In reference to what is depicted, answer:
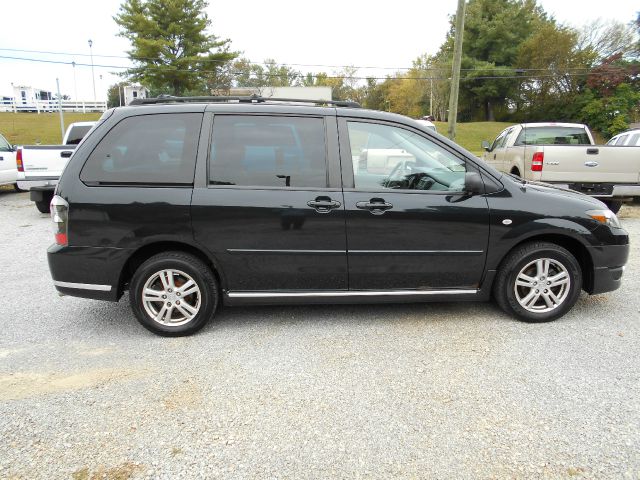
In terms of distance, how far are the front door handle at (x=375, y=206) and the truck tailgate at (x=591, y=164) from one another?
587 cm

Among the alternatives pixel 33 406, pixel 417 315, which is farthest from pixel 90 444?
pixel 417 315

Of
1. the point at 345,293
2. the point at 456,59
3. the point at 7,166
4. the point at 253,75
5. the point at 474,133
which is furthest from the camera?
the point at 253,75

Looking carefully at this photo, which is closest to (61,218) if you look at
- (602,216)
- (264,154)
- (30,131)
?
(264,154)

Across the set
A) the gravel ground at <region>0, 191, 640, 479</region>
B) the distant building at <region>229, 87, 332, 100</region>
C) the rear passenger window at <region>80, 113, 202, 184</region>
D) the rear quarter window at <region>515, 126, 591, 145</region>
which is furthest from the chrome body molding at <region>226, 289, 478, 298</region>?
the distant building at <region>229, 87, 332, 100</region>

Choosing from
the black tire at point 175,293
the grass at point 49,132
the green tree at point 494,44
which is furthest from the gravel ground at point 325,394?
the green tree at point 494,44

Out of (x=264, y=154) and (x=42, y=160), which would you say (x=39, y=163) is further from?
(x=264, y=154)

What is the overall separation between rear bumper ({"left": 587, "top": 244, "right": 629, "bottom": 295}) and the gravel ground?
0.32m

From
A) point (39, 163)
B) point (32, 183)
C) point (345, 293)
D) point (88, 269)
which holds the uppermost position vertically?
point (39, 163)

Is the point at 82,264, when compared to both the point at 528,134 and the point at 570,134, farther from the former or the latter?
the point at 570,134

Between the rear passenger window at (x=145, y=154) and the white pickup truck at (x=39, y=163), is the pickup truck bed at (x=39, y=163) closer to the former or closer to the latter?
the white pickup truck at (x=39, y=163)

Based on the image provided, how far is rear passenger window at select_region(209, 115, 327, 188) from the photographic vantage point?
361 cm

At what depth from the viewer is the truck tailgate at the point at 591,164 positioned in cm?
809

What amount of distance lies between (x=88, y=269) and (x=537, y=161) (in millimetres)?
7624

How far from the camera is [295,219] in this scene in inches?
141
